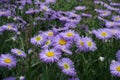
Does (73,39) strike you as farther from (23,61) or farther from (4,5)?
(4,5)

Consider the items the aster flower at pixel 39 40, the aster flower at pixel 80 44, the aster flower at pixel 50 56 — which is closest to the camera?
the aster flower at pixel 50 56

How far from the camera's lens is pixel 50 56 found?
2.62 metres

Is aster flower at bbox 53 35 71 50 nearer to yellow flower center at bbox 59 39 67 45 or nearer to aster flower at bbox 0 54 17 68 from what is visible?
yellow flower center at bbox 59 39 67 45

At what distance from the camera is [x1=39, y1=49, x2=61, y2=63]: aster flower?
8.45ft

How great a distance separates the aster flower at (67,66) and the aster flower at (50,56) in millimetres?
79

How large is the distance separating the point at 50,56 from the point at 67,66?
165 mm

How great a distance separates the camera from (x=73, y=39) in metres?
2.83

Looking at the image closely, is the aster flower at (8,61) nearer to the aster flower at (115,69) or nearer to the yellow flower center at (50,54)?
the yellow flower center at (50,54)

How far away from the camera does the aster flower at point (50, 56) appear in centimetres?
258

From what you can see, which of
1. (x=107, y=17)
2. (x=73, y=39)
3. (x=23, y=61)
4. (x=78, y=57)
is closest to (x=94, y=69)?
(x=78, y=57)

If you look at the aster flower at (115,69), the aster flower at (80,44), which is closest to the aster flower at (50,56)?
the aster flower at (80,44)

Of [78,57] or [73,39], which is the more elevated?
[73,39]

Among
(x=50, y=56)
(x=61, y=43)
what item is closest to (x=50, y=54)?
(x=50, y=56)

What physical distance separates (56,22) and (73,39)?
1278 millimetres
